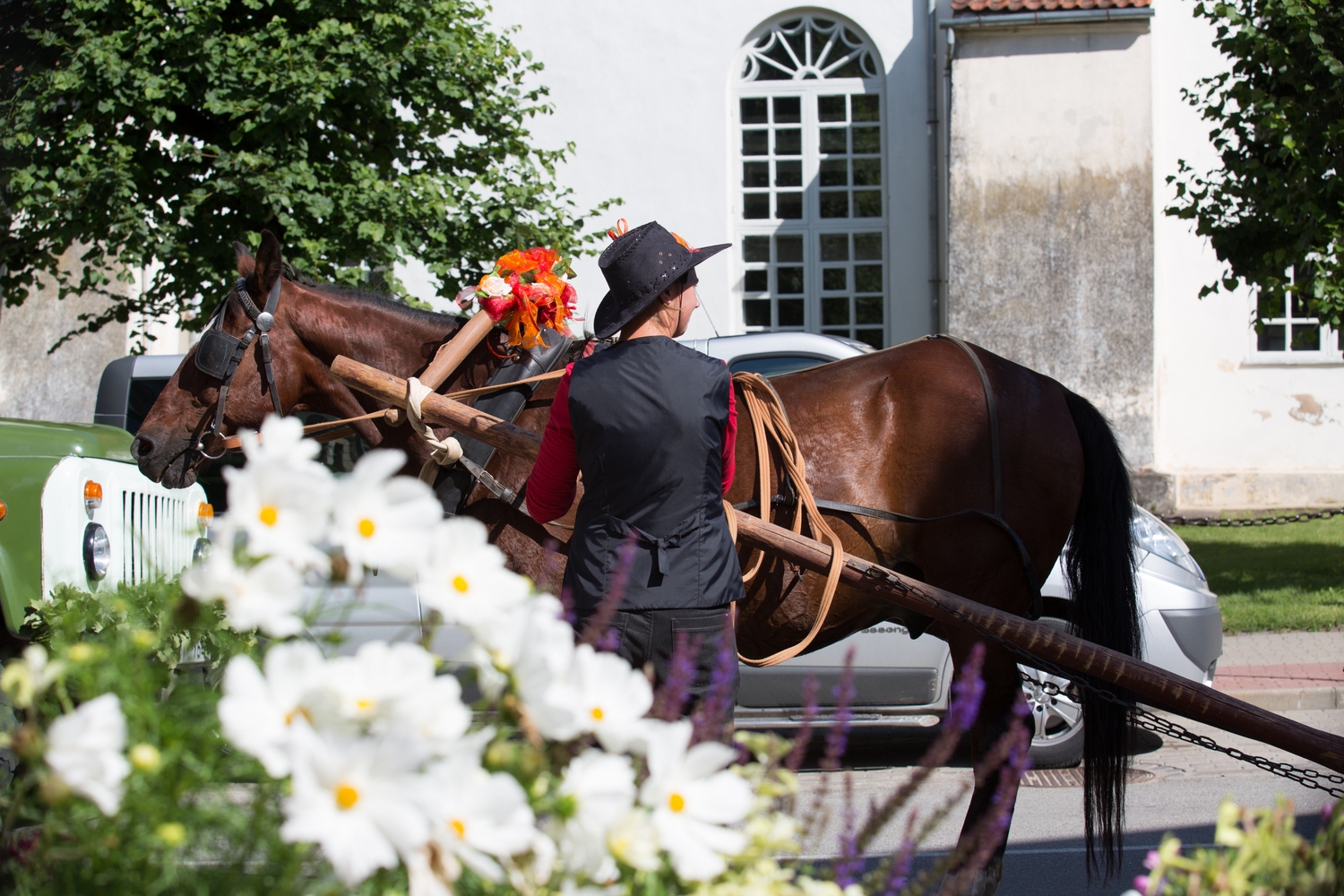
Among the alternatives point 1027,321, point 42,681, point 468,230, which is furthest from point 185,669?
point 1027,321

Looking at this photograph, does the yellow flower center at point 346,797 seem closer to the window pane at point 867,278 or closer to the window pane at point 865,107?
the window pane at point 867,278

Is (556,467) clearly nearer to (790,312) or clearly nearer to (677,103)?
(677,103)

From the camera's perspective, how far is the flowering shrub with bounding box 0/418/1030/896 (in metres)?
0.96

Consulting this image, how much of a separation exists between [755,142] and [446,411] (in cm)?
1292

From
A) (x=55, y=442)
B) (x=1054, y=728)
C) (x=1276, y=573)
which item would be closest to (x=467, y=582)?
(x=55, y=442)

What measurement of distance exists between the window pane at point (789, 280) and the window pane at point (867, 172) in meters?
1.42

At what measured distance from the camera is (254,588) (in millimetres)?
1069

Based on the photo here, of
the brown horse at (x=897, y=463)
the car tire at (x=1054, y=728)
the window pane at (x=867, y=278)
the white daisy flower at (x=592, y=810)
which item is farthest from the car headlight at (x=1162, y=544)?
the window pane at (x=867, y=278)

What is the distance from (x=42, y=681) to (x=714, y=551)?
6.23 ft

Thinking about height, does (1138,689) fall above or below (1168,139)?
below

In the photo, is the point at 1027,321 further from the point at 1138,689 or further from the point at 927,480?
the point at 1138,689

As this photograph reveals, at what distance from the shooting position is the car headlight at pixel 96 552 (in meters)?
4.91

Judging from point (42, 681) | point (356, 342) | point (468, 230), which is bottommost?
point (42, 681)

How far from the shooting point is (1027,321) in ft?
46.1
